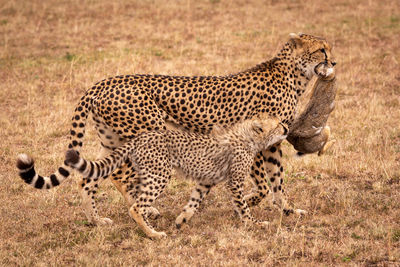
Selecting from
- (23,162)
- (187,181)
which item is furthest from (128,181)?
(23,162)

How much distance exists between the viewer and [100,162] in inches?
177

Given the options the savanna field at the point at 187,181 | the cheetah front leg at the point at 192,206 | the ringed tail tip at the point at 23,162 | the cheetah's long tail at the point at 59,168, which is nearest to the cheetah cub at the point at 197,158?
the cheetah front leg at the point at 192,206

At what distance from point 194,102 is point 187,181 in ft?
3.56

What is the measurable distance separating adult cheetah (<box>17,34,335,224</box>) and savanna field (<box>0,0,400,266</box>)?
0.39 metres

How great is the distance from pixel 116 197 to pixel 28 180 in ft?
4.60

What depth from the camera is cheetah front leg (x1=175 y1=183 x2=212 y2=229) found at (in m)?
4.90

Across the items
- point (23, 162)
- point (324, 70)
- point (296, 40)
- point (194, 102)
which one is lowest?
point (23, 162)

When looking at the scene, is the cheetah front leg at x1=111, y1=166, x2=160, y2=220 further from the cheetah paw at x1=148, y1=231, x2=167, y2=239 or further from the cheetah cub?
the cheetah paw at x1=148, y1=231, x2=167, y2=239

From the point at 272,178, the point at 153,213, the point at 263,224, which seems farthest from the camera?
the point at 272,178

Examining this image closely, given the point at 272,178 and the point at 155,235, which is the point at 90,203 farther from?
the point at 272,178

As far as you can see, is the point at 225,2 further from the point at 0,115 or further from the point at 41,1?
the point at 0,115

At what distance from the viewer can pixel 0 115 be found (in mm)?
7883

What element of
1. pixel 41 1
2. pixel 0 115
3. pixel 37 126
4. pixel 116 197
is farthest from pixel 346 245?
pixel 41 1

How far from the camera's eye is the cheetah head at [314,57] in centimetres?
509
